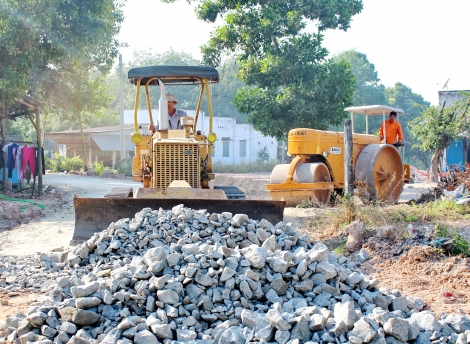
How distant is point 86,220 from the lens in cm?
752

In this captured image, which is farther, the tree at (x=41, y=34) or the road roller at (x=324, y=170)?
the tree at (x=41, y=34)

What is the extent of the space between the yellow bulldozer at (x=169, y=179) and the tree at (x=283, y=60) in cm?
974

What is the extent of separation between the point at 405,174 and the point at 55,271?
32.1 feet

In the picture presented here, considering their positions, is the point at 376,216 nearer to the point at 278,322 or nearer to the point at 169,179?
the point at 169,179

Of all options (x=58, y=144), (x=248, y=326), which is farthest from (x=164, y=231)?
(x=58, y=144)

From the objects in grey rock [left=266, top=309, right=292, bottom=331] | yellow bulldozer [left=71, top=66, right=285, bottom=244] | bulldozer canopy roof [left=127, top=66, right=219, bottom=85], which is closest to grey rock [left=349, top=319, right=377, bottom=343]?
grey rock [left=266, top=309, right=292, bottom=331]

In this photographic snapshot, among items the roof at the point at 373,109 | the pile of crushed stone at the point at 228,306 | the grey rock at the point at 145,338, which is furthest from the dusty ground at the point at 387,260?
the roof at the point at 373,109

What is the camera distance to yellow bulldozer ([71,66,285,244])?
24.6 ft

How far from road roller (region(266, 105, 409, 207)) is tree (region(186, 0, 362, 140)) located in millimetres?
5932

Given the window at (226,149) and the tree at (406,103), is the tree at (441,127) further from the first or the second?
the window at (226,149)

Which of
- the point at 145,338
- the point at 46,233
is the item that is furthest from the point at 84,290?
the point at 46,233

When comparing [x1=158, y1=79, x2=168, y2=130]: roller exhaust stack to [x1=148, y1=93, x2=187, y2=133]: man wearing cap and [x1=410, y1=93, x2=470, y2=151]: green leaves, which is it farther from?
[x1=410, y1=93, x2=470, y2=151]: green leaves

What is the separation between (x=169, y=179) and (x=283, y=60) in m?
12.0

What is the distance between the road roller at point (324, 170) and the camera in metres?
11.6
